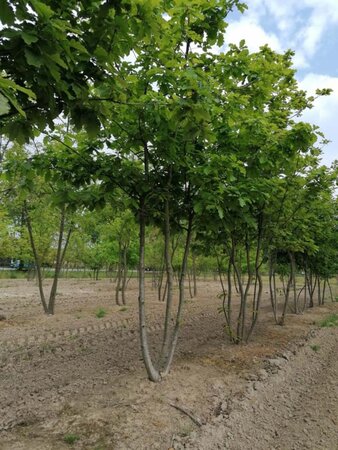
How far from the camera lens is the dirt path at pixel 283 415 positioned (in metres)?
3.56

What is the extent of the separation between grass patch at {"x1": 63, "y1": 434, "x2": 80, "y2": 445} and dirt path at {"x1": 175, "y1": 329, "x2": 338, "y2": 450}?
970 millimetres

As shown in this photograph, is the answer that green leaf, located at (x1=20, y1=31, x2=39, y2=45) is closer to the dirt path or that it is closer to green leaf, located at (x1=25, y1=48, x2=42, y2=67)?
green leaf, located at (x1=25, y1=48, x2=42, y2=67)

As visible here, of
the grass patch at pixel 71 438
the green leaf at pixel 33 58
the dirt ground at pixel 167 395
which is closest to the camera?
the green leaf at pixel 33 58

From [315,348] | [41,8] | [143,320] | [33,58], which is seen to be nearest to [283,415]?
[143,320]

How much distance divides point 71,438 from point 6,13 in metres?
3.49

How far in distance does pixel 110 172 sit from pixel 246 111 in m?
1.94

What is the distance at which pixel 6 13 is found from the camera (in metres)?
1.58

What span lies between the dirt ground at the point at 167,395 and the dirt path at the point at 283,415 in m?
0.01

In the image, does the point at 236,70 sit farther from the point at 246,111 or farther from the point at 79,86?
the point at 79,86

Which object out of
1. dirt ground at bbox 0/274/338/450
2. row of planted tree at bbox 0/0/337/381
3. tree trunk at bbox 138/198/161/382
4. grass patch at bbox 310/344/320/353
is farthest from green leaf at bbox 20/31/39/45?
grass patch at bbox 310/344/320/353

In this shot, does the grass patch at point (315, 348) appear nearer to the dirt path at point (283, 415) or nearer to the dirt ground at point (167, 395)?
the dirt ground at point (167, 395)

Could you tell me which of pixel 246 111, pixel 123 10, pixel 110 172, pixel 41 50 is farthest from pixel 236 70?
pixel 41 50

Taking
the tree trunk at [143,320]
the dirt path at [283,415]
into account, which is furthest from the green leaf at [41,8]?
the dirt path at [283,415]

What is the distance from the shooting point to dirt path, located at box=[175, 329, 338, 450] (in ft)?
11.7
